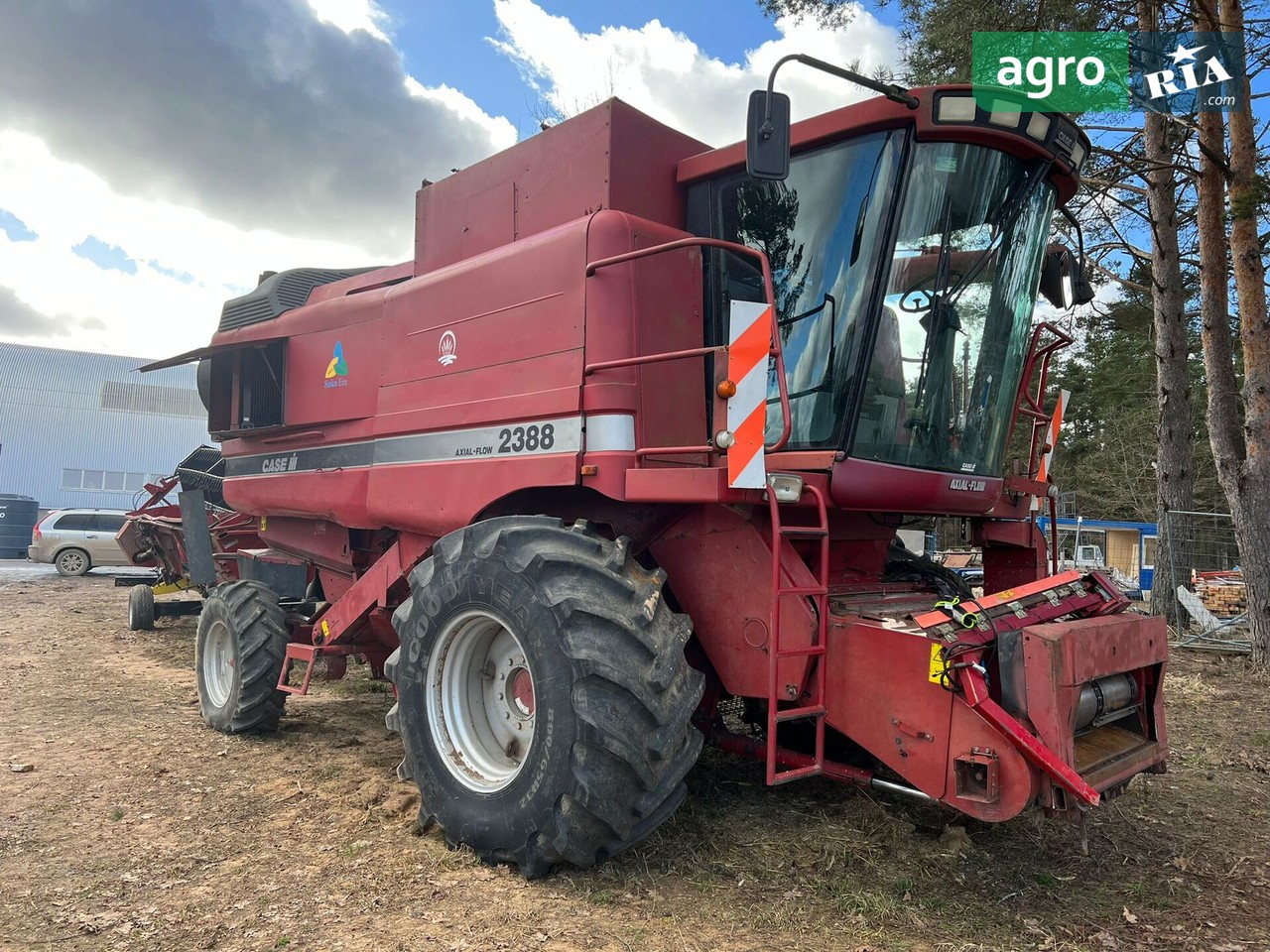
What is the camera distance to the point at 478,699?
13.9ft

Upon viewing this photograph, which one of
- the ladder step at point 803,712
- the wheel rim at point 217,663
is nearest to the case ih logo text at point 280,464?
the wheel rim at point 217,663

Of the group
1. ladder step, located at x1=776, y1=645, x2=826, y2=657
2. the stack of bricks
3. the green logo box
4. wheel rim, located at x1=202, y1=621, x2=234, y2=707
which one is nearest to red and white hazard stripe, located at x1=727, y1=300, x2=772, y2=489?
ladder step, located at x1=776, y1=645, x2=826, y2=657

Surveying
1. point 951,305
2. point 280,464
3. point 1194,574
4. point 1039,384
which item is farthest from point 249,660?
point 1194,574

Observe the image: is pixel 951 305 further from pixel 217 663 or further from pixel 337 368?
pixel 217 663

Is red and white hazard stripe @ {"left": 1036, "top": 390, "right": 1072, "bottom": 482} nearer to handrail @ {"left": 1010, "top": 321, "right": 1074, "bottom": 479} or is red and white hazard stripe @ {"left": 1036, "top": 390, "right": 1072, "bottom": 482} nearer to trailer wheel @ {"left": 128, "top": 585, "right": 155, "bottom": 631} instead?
handrail @ {"left": 1010, "top": 321, "right": 1074, "bottom": 479}

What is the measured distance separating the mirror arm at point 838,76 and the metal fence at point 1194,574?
933 cm

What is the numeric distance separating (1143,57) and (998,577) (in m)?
7.84

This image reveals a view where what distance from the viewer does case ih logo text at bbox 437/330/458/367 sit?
4912 mm

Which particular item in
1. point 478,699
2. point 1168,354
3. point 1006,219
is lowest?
point 478,699

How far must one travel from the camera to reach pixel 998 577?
5.65 meters

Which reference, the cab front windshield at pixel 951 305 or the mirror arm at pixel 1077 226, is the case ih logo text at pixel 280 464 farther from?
the mirror arm at pixel 1077 226

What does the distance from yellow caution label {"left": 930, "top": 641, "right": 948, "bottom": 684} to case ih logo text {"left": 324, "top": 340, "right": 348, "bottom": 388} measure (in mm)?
4210

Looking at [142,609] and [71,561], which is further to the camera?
[71,561]

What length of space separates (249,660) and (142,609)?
6984 mm
